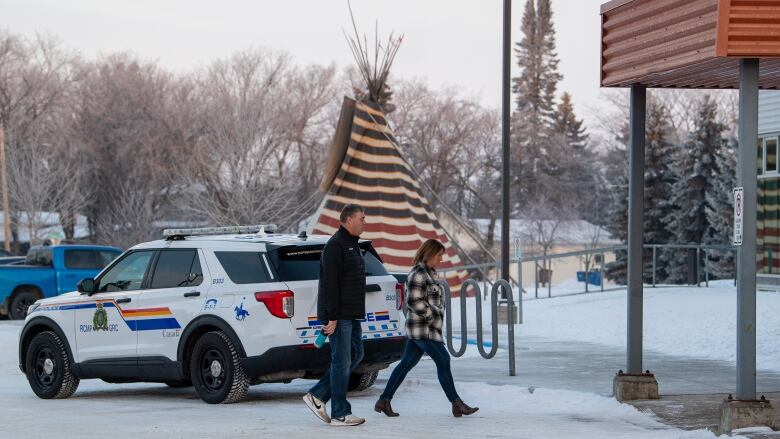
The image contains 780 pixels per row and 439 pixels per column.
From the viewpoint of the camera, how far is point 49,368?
44.6 feet

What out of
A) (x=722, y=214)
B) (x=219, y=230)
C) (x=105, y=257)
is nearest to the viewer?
(x=219, y=230)

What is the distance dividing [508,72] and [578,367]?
30.1 feet

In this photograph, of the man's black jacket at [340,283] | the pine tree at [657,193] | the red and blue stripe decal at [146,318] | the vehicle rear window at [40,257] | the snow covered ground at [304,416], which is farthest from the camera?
the pine tree at [657,193]

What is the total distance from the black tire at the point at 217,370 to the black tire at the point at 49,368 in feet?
5.87

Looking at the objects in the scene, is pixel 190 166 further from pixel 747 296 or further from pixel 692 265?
pixel 747 296

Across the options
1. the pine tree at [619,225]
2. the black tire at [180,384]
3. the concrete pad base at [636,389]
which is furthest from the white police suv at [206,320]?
the pine tree at [619,225]

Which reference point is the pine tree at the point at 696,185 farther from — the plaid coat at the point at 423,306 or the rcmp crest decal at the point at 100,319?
the plaid coat at the point at 423,306

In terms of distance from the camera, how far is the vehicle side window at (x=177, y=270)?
41.8 ft

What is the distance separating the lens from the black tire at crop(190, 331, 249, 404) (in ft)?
39.5

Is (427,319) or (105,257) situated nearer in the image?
(427,319)

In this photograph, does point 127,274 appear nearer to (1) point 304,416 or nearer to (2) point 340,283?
(1) point 304,416

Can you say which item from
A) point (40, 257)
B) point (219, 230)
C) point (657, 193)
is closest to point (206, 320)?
point (219, 230)

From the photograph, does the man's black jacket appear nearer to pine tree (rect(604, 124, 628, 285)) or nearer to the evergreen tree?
pine tree (rect(604, 124, 628, 285))

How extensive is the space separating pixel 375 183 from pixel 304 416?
20278mm
